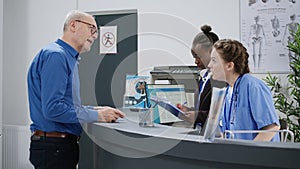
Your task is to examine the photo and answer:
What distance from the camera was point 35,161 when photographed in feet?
8.04

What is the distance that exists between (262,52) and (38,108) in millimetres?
2783

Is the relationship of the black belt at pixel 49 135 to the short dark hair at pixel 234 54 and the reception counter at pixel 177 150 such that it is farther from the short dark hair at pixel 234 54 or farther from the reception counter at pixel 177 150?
the short dark hair at pixel 234 54

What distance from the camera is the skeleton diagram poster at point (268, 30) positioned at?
4.27m

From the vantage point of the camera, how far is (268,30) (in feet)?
14.3

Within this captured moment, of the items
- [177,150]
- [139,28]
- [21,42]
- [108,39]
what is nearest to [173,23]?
[139,28]

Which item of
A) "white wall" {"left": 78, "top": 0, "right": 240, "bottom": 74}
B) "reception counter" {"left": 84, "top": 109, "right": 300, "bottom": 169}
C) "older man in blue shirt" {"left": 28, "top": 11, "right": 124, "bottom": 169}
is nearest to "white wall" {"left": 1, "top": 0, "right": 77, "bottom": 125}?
"white wall" {"left": 78, "top": 0, "right": 240, "bottom": 74}

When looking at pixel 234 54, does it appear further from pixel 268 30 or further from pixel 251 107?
pixel 268 30

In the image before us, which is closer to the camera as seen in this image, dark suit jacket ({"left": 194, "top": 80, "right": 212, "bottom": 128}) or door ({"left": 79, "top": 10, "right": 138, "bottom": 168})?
dark suit jacket ({"left": 194, "top": 80, "right": 212, "bottom": 128})

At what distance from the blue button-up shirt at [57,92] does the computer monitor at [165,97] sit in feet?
1.28

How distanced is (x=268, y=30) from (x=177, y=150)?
2.97 meters

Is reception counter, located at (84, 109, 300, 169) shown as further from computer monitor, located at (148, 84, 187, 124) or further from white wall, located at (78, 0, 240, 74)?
white wall, located at (78, 0, 240, 74)

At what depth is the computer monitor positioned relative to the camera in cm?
215

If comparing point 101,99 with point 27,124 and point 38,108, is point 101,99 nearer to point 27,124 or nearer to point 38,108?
point 27,124

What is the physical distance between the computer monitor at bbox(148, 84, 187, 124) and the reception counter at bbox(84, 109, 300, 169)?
9cm
